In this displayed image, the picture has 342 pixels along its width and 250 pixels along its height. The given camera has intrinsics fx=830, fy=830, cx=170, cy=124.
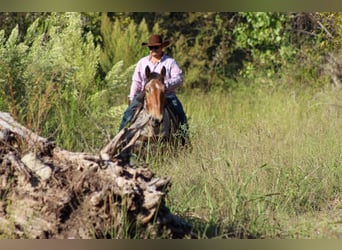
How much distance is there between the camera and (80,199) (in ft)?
19.3

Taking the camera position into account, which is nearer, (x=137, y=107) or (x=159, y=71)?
(x=137, y=107)

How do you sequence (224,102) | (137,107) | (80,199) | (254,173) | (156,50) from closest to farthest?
(80,199) → (254,173) → (137,107) → (156,50) → (224,102)

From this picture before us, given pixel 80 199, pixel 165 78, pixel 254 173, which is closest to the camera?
pixel 80 199

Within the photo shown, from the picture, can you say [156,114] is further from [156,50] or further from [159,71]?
[156,50]

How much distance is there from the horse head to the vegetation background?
502 mm

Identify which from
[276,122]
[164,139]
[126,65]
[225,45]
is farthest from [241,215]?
[225,45]

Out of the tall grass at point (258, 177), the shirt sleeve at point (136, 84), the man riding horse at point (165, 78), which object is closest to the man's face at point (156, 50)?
the man riding horse at point (165, 78)

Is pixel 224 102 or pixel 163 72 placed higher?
pixel 163 72

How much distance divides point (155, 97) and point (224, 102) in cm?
533

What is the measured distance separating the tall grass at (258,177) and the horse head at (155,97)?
0.52 m

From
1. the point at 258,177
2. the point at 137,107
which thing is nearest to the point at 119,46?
the point at 137,107

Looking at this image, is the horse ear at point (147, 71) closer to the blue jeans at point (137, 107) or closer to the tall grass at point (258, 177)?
the blue jeans at point (137, 107)

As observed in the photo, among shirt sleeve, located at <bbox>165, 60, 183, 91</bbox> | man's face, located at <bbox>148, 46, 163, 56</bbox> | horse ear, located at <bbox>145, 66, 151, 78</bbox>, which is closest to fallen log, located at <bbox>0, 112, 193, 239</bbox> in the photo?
horse ear, located at <bbox>145, 66, 151, 78</bbox>

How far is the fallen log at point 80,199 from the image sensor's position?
226 inches
